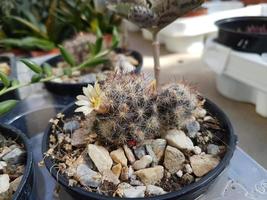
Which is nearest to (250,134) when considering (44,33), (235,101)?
(235,101)

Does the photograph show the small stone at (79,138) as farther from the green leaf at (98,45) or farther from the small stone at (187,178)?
the green leaf at (98,45)

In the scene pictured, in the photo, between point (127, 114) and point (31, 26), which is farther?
point (31, 26)

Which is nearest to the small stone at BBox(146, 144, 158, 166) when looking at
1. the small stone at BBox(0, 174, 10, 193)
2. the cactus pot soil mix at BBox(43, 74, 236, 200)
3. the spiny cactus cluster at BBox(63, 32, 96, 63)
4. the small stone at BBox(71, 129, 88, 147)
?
the cactus pot soil mix at BBox(43, 74, 236, 200)

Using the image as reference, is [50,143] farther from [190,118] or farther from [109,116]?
[190,118]

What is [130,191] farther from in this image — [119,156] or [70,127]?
[70,127]

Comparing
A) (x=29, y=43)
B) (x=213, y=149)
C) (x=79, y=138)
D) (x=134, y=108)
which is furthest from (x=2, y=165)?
(x=29, y=43)

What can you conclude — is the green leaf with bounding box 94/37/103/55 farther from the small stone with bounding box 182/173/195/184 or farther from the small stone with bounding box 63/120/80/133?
the small stone with bounding box 182/173/195/184

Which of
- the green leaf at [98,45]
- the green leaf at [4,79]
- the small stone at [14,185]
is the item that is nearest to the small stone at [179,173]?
the small stone at [14,185]
